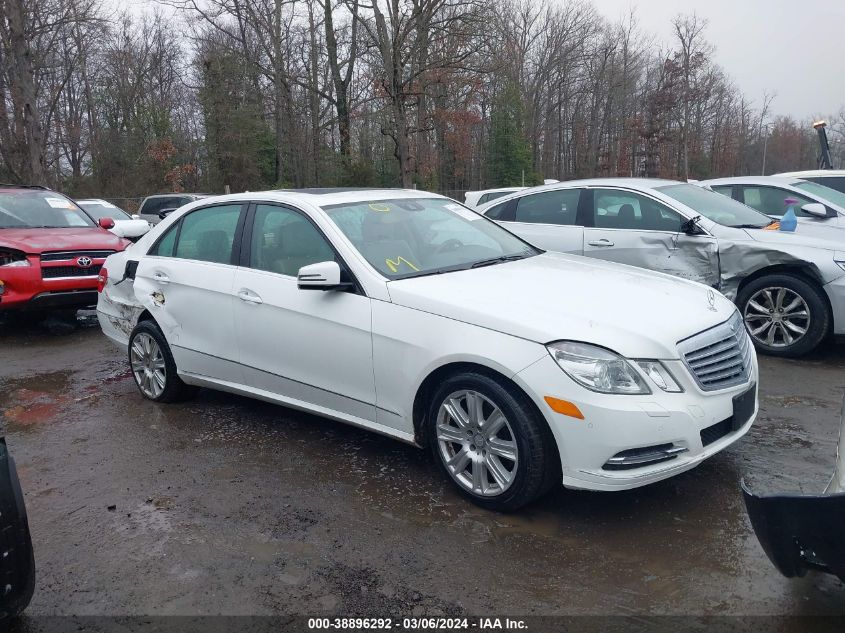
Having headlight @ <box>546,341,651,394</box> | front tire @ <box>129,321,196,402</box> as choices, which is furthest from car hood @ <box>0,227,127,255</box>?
→ headlight @ <box>546,341,651,394</box>

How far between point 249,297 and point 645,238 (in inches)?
162

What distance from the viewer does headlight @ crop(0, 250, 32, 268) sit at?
26.0 feet

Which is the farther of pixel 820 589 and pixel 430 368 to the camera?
pixel 430 368

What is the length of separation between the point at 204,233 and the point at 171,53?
137 ft

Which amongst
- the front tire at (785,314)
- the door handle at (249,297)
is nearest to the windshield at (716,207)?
the front tire at (785,314)

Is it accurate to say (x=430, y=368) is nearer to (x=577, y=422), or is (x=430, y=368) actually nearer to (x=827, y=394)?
(x=577, y=422)

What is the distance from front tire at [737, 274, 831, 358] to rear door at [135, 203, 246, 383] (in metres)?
4.63

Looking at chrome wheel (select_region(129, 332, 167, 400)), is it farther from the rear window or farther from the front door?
the rear window

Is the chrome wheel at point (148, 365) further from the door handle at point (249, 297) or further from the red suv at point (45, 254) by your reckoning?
the red suv at point (45, 254)

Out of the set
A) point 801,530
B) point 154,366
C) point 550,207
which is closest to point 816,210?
point 550,207

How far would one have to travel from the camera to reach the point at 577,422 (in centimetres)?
319

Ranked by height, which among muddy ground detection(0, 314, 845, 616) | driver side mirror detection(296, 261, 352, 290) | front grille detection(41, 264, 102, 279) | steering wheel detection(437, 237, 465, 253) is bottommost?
muddy ground detection(0, 314, 845, 616)

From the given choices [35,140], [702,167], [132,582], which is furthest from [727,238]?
[702,167]

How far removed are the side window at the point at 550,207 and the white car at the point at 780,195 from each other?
2.73 metres
